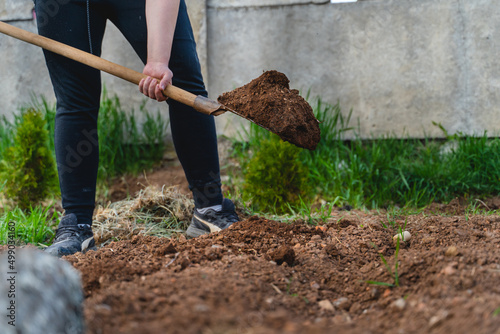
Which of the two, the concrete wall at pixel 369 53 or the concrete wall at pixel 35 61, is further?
the concrete wall at pixel 35 61

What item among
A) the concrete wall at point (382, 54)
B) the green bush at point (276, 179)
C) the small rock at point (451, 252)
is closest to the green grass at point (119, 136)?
the concrete wall at point (382, 54)

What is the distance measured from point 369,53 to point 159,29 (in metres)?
2.33

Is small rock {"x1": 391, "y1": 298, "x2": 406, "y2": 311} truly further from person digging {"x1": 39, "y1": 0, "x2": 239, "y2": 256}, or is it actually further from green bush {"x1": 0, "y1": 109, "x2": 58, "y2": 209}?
green bush {"x1": 0, "y1": 109, "x2": 58, "y2": 209}

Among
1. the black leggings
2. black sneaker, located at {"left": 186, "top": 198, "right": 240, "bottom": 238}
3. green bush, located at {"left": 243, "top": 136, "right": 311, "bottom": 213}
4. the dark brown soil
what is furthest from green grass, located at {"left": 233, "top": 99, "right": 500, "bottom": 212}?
the black leggings

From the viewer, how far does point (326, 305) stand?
53.9 inches

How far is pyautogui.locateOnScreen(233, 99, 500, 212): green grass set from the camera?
336 centimetres

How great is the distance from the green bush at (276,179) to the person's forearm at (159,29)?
131 centimetres

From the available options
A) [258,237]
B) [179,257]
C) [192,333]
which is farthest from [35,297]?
[258,237]

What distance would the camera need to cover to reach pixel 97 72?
7.36ft

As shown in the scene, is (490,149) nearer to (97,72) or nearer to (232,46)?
(232,46)

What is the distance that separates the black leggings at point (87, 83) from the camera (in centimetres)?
215

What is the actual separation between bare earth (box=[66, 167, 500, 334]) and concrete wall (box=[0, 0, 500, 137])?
5.80 feet

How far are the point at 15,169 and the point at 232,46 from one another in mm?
2086

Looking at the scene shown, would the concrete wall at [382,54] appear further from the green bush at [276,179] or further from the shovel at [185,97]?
the shovel at [185,97]
